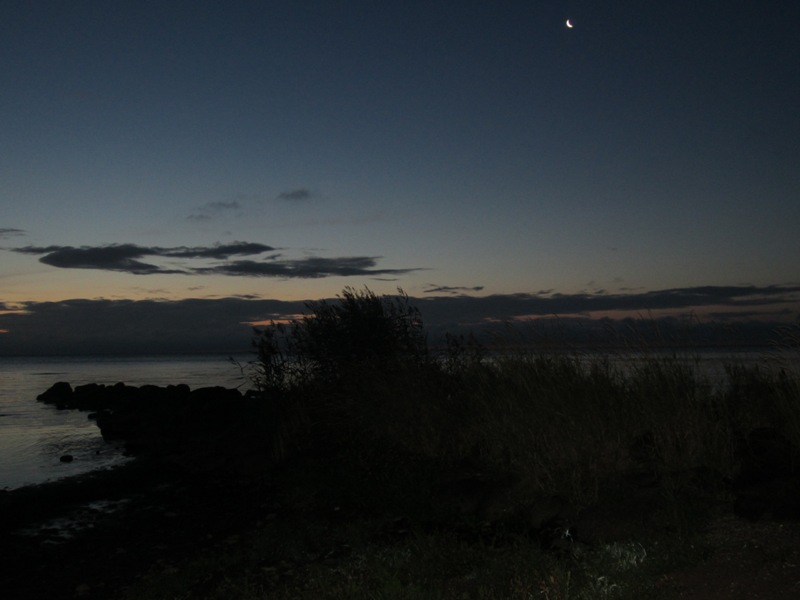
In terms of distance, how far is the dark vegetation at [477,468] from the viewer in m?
6.84

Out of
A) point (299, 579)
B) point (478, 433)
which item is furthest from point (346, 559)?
point (478, 433)

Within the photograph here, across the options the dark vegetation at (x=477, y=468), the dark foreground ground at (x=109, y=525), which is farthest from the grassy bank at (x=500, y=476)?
the dark foreground ground at (x=109, y=525)

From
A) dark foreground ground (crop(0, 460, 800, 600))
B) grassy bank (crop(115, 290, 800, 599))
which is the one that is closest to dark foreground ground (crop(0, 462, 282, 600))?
dark foreground ground (crop(0, 460, 800, 600))

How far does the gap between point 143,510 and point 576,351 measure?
28.2 feet

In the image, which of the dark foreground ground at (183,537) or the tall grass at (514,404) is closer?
the dark foreground ground at (183,537)

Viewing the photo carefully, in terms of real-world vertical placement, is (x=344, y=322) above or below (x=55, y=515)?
above

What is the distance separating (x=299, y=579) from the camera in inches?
283

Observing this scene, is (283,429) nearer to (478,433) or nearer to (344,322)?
(344,322)

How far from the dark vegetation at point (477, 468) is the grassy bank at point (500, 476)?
1.2 inches

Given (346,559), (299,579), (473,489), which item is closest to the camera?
(299,579)

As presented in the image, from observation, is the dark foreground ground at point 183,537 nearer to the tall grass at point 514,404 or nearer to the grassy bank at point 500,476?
the grassy bank at point 500,476

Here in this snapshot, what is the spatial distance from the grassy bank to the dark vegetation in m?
0.03

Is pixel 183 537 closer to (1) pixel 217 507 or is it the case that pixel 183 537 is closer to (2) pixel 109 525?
(1) pixel 217 507

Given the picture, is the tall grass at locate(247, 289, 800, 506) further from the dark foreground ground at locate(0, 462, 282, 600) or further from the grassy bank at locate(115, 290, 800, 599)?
the dark foreground ground at locate(0, 462, 282, 600)
